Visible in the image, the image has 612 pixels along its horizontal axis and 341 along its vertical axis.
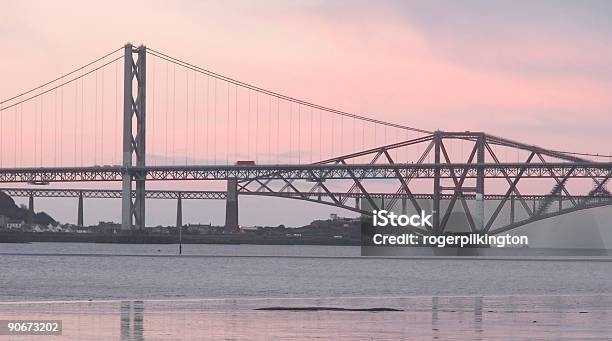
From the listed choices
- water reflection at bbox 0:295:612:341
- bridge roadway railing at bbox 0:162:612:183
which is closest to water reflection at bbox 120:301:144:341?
water reflection at bbox 0:295:612:341

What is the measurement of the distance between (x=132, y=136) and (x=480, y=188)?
86.2 ft

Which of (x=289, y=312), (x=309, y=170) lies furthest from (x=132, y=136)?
(x=289, y=312)

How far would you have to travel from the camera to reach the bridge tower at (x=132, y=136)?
333 ft

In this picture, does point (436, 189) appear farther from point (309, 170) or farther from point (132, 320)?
point (132, 320)

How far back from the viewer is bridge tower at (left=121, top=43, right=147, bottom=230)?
333ft

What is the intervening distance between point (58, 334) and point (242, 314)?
595 centimetres

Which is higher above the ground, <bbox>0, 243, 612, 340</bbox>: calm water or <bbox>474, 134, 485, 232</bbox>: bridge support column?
<bbox>474, 134, 485, 232</bbox>: bridge support column

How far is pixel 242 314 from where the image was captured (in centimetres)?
2641

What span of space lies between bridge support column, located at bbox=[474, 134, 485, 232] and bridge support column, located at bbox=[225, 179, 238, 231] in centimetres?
1918

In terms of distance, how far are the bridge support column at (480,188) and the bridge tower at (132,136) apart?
81.8 feet

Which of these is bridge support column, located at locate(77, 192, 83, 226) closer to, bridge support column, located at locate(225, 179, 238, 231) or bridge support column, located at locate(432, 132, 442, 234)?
bridge support column, located at locate(225, 179, 238, 231)

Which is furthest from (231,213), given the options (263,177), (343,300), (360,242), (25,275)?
(343,300)

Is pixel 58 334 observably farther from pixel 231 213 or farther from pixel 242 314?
pixel 231 213

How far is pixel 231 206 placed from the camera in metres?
124
